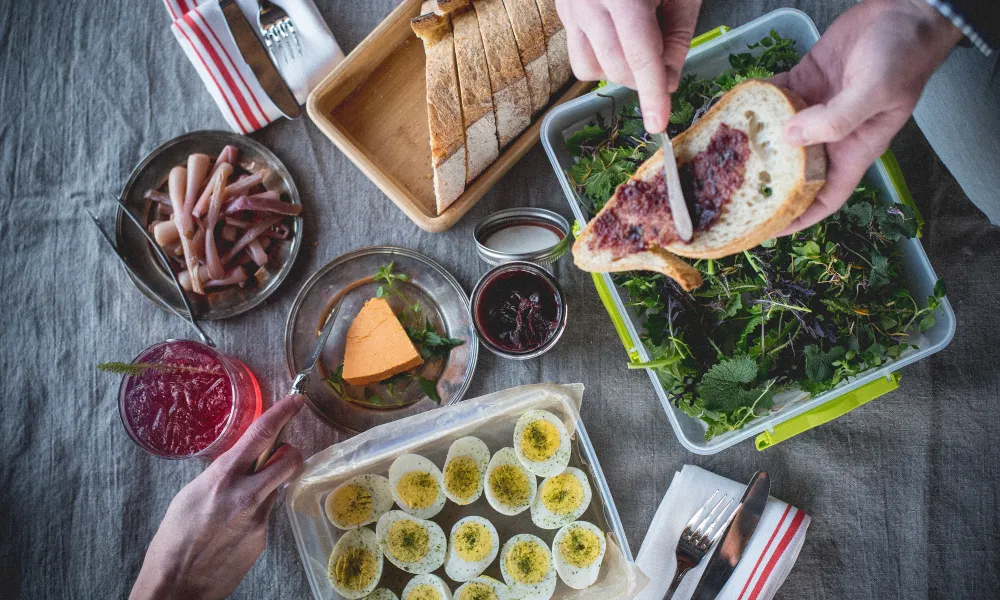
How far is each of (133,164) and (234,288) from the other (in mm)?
536

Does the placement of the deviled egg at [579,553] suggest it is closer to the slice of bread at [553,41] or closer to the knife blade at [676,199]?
the knife blade at [676,199]

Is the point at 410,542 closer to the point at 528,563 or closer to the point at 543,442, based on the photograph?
the point at 528,563

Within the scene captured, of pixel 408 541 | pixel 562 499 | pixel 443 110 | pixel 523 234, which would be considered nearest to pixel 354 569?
pixel 408 541

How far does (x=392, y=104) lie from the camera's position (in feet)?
6.16

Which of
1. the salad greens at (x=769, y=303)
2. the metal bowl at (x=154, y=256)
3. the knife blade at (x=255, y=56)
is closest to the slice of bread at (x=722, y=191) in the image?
the salad greens at (x=769, y=303)

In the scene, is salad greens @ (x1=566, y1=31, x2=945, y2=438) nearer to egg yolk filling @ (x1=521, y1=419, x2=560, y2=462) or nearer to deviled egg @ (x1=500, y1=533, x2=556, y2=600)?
egg yolk filling @ (x1=521, y1=419, x2=560, y2=462)

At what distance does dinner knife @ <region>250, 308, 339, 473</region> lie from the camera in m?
1.60

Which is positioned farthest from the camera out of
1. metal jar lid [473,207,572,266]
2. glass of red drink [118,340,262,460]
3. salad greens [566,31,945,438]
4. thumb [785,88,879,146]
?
metal jar lid [473,207,572,266]

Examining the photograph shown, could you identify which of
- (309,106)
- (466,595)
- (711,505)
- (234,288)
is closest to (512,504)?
(466,595)

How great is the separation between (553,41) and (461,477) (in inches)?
48.5

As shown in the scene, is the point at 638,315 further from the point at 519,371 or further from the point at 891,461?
the point at 891,461

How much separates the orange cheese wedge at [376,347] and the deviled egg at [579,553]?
2.07ft

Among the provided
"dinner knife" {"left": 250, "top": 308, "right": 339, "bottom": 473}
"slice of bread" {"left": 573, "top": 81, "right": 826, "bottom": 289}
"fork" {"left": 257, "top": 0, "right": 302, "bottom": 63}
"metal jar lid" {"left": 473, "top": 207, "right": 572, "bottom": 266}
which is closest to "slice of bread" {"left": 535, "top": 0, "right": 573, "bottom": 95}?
"metal jar lid" {"left": 473, "top": 207, "right": 572, "bottom": 266}

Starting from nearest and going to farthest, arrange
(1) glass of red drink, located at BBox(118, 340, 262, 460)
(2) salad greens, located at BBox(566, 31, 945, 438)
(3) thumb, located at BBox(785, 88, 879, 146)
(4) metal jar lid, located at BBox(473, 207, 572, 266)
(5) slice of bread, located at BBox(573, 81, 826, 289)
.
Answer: (3) thumb, located at BBox(785, 88, 879, 146)
(5) slice of bread, located at BBox(573, 81, 826, 289)
(2) salad greens, located at BBox(566, 31, 945, 438)
(1) glass of red drink, located at BBox(118, 340, 262, 460)
(4) metal jar lid, located at BBox(473, 207, 572, 266)
